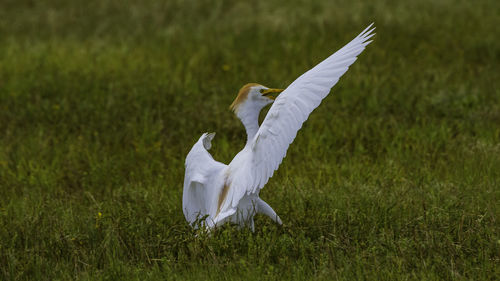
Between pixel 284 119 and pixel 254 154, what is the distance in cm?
Answer: 28

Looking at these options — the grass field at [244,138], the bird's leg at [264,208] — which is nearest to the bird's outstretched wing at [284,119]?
the bird's leg at [264,208]

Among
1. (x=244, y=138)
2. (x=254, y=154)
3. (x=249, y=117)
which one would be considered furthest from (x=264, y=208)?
Result: (x=244, y=138)

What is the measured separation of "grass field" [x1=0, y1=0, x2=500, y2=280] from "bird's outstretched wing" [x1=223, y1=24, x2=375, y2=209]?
1.13 ft

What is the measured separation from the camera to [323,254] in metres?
3.83

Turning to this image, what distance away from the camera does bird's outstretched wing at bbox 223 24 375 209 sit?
3779mm

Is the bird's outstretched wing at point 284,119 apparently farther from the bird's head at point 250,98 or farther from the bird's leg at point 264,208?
the bird's head at point 250,98

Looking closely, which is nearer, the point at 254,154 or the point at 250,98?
the point at 254,154

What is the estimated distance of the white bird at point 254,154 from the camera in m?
3.79

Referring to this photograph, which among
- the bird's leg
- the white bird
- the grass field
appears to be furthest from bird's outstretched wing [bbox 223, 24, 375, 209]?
the grass field

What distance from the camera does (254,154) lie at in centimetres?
388

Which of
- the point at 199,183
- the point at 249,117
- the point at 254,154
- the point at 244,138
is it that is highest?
the point at 249,117

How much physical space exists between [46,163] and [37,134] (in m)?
0.83

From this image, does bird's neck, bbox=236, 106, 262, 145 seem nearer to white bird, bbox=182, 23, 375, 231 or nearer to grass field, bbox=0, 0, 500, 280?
white bird, bbox=182, 23, 375, 231

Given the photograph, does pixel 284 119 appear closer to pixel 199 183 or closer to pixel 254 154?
pixel 254 154
